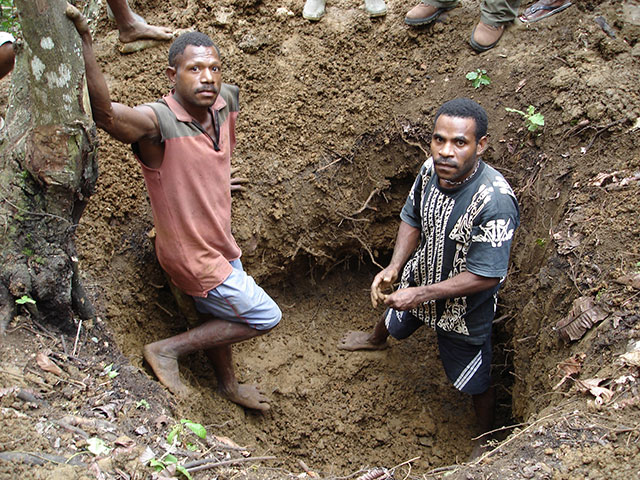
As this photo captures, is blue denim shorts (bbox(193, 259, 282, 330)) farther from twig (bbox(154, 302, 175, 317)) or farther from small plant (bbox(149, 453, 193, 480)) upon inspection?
small plant (bbox(149, 453, 193, 480))

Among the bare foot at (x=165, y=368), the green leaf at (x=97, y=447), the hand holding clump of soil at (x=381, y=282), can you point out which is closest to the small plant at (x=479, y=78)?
the hand holding clump of soil at (x=381, y=282)

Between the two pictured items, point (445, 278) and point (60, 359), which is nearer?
point (60, 359)

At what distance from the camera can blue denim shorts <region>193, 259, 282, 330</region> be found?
314 centimetres

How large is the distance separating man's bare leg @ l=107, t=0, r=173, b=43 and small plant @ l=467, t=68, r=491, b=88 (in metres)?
2.32

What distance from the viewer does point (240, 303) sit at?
3.18m

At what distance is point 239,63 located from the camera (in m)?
4.38

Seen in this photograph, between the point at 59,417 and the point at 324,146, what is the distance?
274 cm

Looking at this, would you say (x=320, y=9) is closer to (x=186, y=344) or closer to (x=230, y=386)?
(x=186, y=344)

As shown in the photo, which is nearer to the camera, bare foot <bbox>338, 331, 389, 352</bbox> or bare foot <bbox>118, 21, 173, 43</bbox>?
bare foot <bbox>118, 21, 173, 43</bbox>

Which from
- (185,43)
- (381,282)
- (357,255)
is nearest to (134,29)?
(185,43)

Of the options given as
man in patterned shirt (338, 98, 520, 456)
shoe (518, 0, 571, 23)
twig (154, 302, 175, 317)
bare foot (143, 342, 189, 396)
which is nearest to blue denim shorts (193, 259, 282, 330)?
bare foot (143, 342, 189, 396)

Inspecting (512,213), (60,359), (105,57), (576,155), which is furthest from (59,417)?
(576,155)

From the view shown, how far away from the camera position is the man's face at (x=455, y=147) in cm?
277

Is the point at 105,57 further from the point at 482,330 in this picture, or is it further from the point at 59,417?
the point at 482,330
